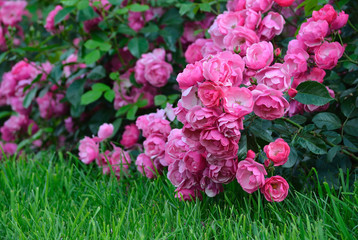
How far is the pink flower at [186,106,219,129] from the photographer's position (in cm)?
126

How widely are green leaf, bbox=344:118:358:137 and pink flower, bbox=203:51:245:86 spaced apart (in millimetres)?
536

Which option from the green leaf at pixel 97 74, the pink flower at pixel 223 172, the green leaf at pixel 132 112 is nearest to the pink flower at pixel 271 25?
the pink flower at pixel 223 172

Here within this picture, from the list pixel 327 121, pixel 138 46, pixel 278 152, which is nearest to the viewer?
pixel 278 152

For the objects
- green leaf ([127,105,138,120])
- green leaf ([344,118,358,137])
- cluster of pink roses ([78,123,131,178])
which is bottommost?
cluster of pink roses ([78,123,131,178])

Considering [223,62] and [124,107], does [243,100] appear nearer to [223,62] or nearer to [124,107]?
[223,62]

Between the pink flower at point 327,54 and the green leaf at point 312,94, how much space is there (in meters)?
0.15

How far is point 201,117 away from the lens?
1262 millimetres

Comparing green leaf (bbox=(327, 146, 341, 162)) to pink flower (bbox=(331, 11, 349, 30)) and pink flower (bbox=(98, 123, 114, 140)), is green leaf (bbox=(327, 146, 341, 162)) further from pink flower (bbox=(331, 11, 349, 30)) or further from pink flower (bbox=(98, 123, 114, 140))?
pink flower (bbox=(98, 123, 114, 140))

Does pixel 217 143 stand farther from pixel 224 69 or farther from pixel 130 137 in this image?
pixel 130 137

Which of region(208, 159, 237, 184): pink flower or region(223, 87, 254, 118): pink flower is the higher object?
region(223, 87, 254, 118): pink flower

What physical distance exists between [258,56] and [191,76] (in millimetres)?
273

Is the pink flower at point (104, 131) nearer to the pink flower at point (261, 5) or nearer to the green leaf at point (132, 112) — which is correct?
the green leaf at point (132, 112)

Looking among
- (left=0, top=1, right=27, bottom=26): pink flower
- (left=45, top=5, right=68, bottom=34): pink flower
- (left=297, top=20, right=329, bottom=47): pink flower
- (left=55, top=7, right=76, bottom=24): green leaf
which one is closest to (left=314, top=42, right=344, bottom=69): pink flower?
(left=297, top=20, right=329, bottom=47): pink flower

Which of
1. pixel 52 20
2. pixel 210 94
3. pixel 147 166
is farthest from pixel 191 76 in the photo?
pixel 52 20
